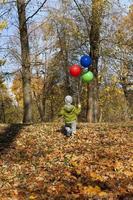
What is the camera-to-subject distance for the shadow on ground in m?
15.4

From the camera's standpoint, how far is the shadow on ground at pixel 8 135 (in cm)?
1539

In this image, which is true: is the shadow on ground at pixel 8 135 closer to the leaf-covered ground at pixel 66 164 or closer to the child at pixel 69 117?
the leaf-covered ground at pixel 66 164

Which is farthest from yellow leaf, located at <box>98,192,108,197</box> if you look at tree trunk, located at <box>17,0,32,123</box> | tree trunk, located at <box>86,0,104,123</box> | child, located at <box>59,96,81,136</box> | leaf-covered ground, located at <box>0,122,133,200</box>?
tree trunk, located at <box>86,0,104,123</box>

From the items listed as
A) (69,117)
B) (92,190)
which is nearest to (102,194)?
(92,190)

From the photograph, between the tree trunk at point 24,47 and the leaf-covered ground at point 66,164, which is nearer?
the leaf-covered ground at point 66,164

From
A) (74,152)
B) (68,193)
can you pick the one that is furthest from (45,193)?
(74,152)

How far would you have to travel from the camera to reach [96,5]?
24500 millimetres

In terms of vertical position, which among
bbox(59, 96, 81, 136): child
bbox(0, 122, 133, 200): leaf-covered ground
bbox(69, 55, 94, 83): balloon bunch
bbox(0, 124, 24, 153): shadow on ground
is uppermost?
bbox(69, 55, 94, 83): balloon bunch

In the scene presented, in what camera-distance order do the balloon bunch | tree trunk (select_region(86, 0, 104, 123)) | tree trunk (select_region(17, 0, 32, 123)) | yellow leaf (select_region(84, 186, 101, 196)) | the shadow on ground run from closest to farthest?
yellow leaf (select_region(84, 186, 101, 196)) → the shadow on ground → the balloon bunch → tree trunk (select_region(17, 0, 32, 123)) → tree trunk (select_region(86, 0, 104, 123))

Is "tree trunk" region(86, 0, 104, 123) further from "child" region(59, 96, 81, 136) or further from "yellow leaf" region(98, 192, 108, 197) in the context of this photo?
"yellow leaf" region(98, 192, 108, 197)

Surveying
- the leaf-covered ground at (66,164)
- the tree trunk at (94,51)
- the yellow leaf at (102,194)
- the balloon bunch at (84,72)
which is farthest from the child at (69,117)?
the tree trunk at (94,51)

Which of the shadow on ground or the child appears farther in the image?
the child

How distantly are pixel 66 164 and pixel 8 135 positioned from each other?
455cm

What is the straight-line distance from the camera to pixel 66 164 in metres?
12.9
